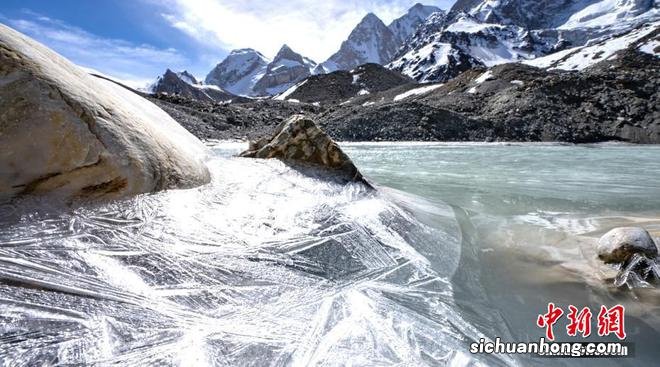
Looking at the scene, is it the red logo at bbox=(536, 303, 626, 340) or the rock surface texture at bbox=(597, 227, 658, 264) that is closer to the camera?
the red logo at bbox=(536, 303, 626, 340)

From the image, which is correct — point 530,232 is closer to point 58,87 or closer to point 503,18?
point 58,87

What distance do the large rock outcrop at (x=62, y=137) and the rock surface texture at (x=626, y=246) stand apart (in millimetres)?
4362

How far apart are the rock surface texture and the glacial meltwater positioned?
0.14 meters

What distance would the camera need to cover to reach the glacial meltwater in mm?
2098

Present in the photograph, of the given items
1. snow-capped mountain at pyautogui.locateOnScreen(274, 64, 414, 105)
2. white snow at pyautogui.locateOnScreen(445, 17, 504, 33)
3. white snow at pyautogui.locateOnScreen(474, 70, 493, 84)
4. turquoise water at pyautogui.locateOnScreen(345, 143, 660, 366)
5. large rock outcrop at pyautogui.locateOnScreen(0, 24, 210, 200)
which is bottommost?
turquoise water at pyautogui.locateOnScreen(345, 143, 660, 366)

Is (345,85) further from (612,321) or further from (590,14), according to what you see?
(590,14)

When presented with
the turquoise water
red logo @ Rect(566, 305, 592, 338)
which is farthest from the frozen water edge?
red logo @ Rect(566, 305, 592, 338)

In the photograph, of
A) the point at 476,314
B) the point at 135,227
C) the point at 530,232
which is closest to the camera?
the point at 476,314

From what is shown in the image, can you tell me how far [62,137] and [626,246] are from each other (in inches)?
202

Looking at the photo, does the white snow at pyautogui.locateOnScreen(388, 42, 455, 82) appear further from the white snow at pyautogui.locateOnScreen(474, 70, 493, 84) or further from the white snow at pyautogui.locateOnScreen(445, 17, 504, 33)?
the white snow at pyautogui.locateOnScreen(474, 70, 493, 84)

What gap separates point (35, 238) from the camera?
8.45 feet

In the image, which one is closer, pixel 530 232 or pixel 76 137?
pixel 76 137

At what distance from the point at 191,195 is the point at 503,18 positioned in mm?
232766

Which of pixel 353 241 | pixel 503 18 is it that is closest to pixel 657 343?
pixel 353 241
